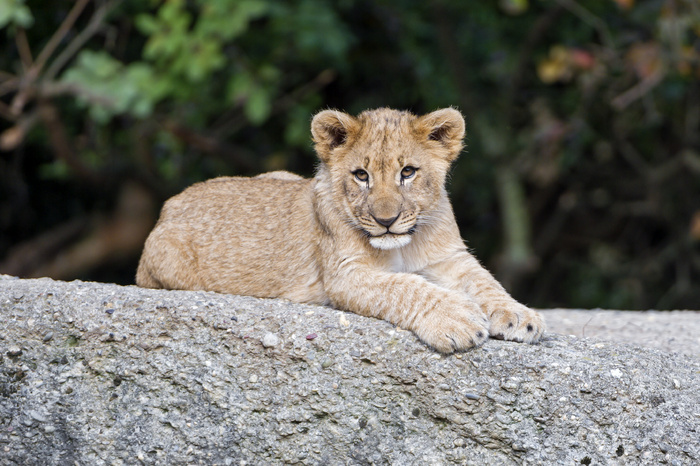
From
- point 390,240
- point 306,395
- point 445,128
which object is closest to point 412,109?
point 445,128

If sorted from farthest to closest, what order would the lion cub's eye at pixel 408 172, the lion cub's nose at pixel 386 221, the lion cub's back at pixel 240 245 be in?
1. the lion cub's back at pixel 240 245
2. the lion cub's eye at pixel 408 172
3. the lion cub's nose at pixel 386 221

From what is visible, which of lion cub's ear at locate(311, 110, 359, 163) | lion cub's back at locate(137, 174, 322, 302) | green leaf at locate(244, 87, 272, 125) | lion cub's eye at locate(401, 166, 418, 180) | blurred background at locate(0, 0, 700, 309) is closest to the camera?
lion cub's eye at locate(401, 166, 418, 180)

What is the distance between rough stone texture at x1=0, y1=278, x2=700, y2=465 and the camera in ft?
14.7

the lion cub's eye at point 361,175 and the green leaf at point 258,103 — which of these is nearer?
the lion cub's eye at point 361,175

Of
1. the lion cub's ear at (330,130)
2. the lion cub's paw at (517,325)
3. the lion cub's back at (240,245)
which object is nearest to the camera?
the lion cub's paw at (517,325)

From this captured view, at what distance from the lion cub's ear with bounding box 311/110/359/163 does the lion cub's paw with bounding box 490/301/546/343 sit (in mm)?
1524

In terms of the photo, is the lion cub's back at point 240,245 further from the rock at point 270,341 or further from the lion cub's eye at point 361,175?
the rock at point 270,341

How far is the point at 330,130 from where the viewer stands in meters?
5.81

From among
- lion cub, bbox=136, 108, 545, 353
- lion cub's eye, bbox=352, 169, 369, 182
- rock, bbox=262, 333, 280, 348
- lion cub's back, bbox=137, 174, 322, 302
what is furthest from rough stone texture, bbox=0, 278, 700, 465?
lion cub's back, bbox=137, 174, 322, 302

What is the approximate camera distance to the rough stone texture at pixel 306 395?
449cm

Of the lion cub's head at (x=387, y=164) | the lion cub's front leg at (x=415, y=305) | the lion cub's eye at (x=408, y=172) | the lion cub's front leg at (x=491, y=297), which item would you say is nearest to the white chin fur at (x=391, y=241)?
the lion cub's head at (x=387, y=164)

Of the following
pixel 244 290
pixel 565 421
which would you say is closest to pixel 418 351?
pixel 565 421

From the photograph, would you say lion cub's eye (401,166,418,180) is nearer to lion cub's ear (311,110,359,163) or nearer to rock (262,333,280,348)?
lion cub's ear (311,110,359,163)

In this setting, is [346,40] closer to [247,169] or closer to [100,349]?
[247,169]
